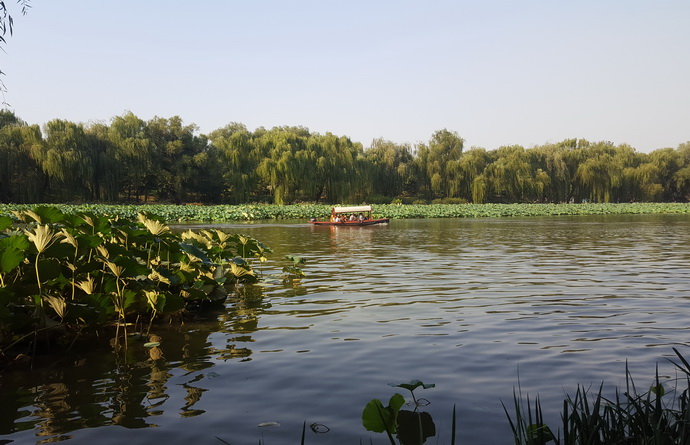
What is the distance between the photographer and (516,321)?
6.57m

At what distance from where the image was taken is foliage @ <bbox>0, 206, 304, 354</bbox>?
4.85m

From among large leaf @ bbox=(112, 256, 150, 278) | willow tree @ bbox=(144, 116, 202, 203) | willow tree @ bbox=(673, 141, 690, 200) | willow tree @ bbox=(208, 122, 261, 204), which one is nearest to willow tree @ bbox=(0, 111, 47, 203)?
willow tree @ bbox=(144, 116, 202, 203)

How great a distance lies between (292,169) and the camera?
152 ft

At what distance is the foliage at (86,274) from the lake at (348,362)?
1.19 ft

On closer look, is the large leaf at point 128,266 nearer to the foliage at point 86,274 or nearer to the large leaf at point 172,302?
the foliage at point 86,274

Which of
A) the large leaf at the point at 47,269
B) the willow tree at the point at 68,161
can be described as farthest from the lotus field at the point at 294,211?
the large leaf at the point at 47,269

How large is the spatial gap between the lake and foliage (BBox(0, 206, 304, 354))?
1.19ft

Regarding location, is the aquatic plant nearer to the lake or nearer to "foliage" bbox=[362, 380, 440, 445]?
"foliage" bbox=[362, 380, 440, 445]

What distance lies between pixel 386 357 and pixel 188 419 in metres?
1.95

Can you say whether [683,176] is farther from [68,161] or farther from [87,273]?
[87,273]

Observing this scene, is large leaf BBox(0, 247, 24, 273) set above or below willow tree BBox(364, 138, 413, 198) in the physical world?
below

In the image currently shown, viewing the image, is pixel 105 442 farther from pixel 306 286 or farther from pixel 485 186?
pixel 485 186

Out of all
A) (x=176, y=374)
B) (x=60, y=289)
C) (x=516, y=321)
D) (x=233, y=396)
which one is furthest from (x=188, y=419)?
(x=516, y=321)

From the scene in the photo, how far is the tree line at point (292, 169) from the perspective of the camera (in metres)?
42.9
